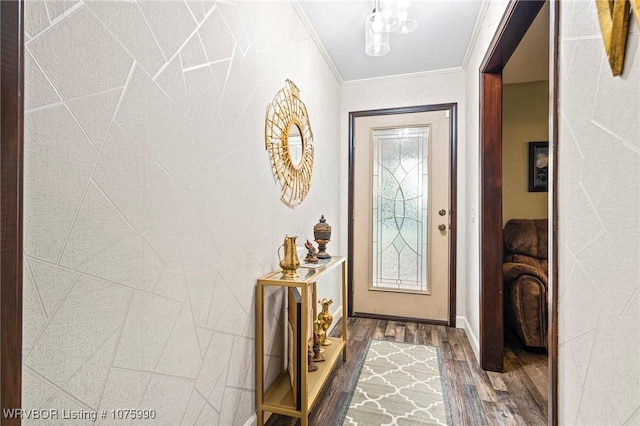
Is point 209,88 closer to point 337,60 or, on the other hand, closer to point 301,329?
point 301,329

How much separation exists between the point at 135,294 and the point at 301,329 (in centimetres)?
87

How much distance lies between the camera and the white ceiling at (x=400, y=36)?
2.25 meters

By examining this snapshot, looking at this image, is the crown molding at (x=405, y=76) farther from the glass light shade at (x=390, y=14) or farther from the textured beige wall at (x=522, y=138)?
the glass light shade at (x=390, y=14)

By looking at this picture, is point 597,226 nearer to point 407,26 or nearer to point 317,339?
point 317,339

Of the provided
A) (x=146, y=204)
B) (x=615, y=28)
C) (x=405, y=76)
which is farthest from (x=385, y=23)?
(x=146, y=204)

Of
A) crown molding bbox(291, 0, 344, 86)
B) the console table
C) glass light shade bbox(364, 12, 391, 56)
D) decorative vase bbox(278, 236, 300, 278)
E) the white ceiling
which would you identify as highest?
the white ceiling

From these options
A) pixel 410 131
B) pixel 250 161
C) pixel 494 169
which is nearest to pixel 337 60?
pixel 410 131

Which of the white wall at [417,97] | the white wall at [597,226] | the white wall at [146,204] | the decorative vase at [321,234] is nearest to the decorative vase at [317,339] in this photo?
the decorative vase at [321,234]

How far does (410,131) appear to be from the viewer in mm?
3342

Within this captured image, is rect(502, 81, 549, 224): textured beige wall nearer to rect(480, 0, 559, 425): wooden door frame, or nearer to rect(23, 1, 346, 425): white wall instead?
rect(480, 0, 559, 425): wooden door frame

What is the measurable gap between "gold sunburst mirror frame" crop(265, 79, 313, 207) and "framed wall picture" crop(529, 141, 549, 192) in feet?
8.19

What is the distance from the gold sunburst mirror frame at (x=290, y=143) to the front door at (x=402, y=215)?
1.18m

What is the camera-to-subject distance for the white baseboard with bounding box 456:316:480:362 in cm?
248

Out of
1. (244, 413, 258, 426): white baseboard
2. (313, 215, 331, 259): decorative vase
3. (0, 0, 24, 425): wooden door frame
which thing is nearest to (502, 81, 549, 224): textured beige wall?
(313, 215, 331, 259): decorative vase
